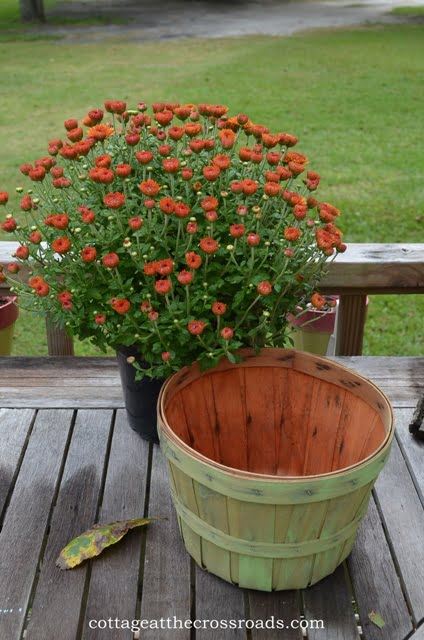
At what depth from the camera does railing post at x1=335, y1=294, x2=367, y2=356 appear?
237cm

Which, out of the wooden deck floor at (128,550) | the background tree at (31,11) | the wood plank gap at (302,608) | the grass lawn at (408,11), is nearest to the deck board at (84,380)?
the wooden deck floor at (128,550)

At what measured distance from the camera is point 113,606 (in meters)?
1.45

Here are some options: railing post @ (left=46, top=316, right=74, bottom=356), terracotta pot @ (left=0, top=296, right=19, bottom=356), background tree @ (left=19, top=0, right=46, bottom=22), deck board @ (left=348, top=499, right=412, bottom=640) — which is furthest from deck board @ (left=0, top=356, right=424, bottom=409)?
background tree @ (left=19, top=0, right=46, bottom=22)

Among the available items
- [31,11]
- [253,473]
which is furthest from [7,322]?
[31,11]

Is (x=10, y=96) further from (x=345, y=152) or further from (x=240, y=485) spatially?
(x=240, y=485)

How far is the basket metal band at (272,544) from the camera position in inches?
55.1

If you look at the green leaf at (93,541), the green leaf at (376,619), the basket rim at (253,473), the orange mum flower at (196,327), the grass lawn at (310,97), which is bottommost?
the grass lawn at (310,97)

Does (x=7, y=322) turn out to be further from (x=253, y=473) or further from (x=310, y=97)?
(x=310, y=97)

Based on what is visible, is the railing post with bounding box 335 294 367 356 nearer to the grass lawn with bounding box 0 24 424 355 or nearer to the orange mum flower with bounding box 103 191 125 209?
the orange mum flower with bounding box 103 191 125 209

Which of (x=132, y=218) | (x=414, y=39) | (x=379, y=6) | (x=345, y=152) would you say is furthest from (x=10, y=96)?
(x=379, y=6)

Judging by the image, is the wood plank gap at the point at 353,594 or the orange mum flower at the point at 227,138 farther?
the orange mum flower at the point at 227,138

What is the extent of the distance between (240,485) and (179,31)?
14.8 meters

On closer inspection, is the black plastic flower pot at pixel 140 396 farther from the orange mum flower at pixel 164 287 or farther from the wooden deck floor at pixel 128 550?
the orange mum flower at pixel 164 287

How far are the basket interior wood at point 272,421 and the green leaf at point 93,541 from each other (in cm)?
24
